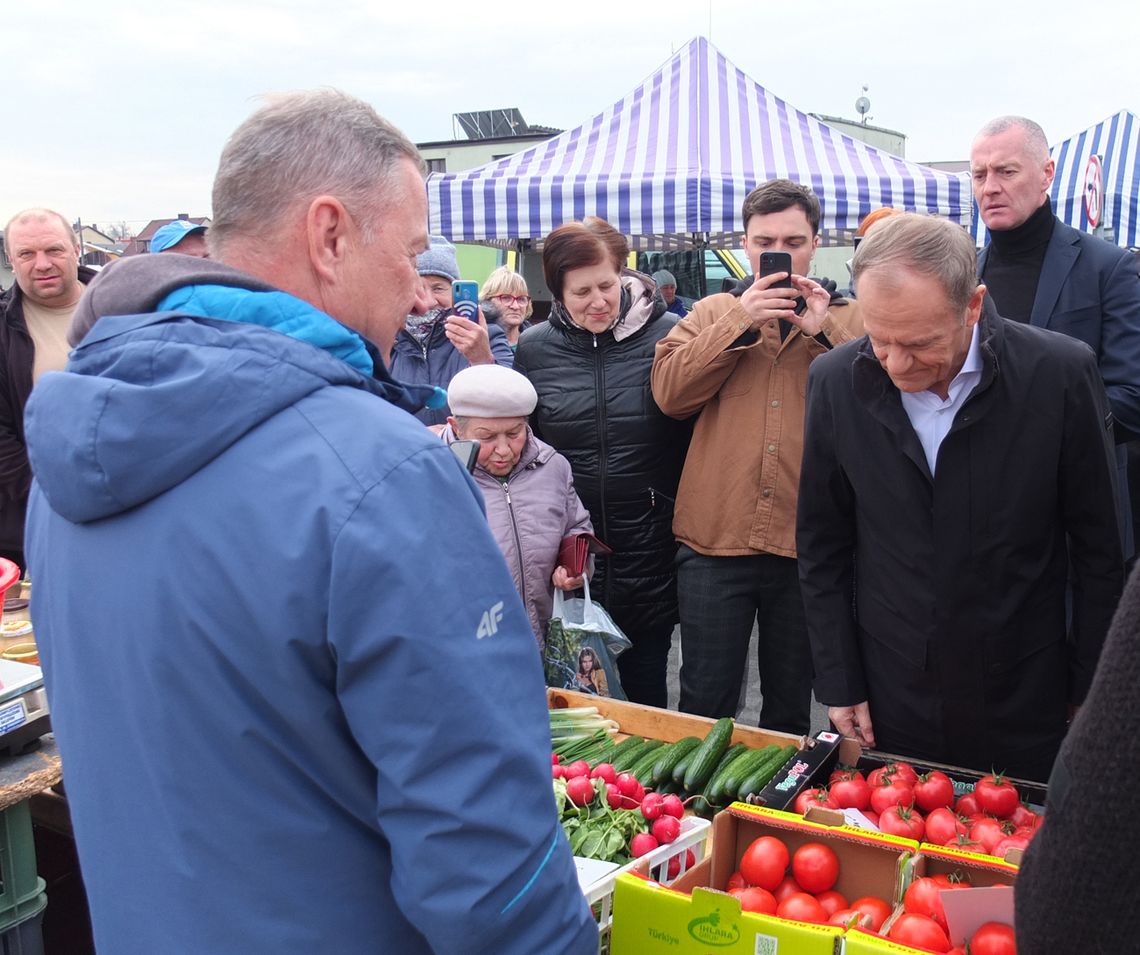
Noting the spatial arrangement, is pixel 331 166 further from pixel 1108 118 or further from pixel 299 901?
pixel 1108 118

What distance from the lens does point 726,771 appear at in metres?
2.54

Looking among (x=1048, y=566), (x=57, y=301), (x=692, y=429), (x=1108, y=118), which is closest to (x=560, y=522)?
(x=692, y=429)

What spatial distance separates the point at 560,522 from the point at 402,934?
224cm

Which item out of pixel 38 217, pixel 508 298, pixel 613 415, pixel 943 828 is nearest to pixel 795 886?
pixel 943 828

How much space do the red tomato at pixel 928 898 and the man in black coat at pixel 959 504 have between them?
0.75 meters

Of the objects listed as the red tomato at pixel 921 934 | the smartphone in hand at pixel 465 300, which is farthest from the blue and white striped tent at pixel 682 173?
the red tomato at pixel 921 934

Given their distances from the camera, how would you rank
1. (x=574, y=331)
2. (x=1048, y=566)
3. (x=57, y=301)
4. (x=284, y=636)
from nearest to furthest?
(x=284, y=636) → (x=1048, y=566) → (x=574, y=331) → (x=57, y=301)

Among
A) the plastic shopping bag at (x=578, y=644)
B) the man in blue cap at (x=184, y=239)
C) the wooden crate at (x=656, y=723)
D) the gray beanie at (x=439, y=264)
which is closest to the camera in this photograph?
the wooden crate at (x=656, y=723)

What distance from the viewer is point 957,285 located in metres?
2.26

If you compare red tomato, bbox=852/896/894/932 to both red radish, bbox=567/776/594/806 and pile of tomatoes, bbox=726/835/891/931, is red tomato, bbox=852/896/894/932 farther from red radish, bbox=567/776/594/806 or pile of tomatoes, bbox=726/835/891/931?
red radish, bbox=567/776/594/806

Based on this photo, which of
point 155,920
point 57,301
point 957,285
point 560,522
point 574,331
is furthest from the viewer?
point 57,301

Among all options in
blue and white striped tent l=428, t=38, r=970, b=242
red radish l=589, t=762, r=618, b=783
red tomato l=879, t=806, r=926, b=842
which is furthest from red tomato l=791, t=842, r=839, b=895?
blue and white striped tent l=428, t=38, r=970, b=242

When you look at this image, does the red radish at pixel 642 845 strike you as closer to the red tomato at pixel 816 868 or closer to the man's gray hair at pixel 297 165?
the red tomato at pixel 816 868

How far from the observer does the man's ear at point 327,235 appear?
118 cm
